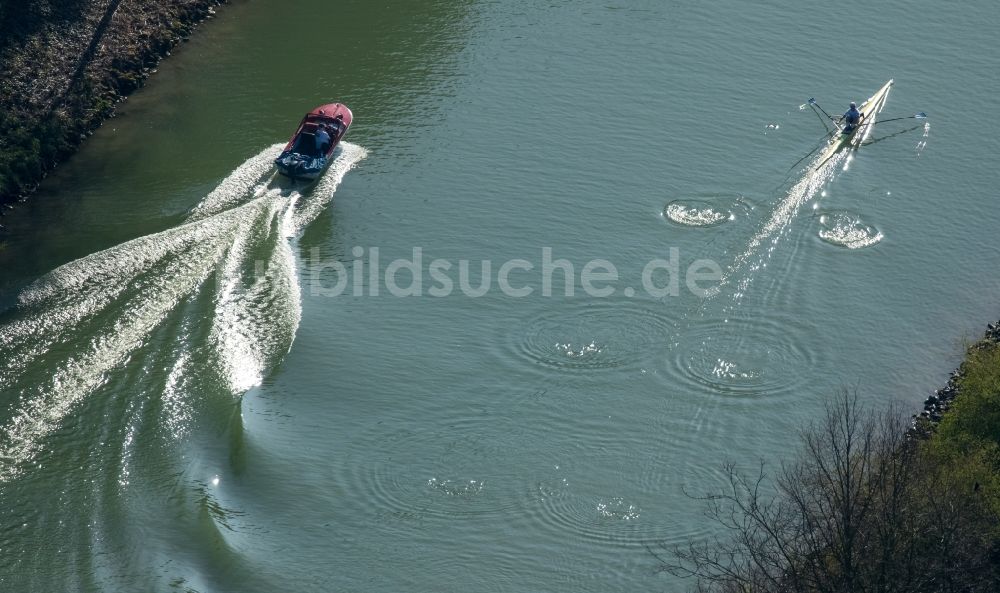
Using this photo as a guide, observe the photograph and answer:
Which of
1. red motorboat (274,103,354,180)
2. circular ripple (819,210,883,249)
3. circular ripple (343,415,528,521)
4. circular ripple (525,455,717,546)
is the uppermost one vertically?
circular ripple (819,210,883,249)

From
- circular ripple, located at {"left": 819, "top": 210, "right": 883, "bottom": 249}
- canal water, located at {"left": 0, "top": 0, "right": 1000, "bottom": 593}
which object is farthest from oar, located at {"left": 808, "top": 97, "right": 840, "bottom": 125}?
circular ripple, located at {"left": 819, "top": 210, "right": 883, "bottom": 249}

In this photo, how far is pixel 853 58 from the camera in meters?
59.2

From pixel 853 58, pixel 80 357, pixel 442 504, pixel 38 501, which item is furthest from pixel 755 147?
pixel 38 501

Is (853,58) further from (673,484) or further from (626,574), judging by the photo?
(626,574)

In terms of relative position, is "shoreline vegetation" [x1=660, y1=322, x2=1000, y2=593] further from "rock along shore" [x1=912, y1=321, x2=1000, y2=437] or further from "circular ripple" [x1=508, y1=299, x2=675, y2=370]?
"circular ripple" [x1=508, y1=299, x2=675, y2=370]

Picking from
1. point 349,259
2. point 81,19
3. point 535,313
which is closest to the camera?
point 535,313

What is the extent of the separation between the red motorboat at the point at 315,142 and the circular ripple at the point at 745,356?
17.4m

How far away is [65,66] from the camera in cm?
5397

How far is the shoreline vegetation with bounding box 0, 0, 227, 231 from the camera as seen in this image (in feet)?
162

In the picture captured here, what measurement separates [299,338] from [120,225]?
10539mm

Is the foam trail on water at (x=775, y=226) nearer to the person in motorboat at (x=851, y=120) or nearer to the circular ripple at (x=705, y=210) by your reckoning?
the person in motorboat at (x=851, y=120)

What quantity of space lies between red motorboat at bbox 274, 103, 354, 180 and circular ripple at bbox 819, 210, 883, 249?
20.5 metres

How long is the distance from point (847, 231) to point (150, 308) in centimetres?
2645

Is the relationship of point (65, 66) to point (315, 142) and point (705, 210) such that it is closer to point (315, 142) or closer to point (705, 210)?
point (315, 142)
